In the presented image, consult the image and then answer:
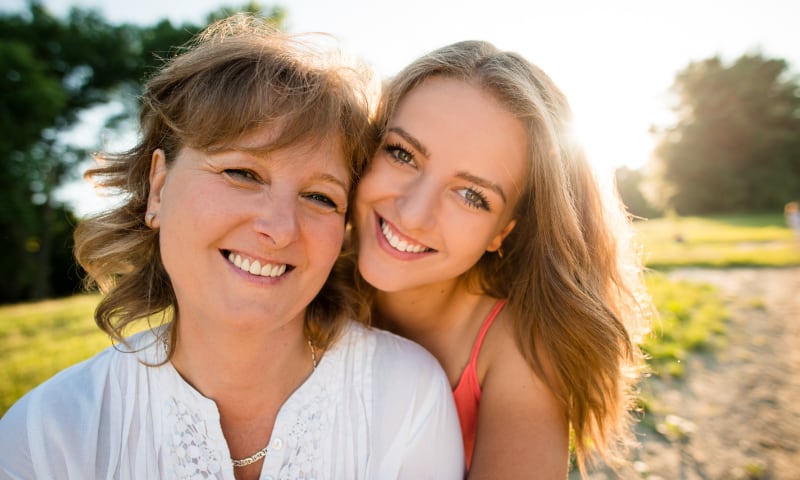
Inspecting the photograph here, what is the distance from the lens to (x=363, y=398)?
6.42 ft

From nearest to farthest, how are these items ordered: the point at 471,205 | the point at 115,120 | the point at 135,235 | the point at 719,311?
1. the point at 135,235
2. the point at 471,205
3. the point at 719,311
4. the point at 115,120

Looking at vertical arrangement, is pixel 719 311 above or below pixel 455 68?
below

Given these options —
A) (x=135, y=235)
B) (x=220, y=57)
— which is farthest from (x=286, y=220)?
(x=135, y=235)

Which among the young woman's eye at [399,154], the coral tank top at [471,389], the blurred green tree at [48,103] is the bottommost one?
the blurred green tree at [48,103]

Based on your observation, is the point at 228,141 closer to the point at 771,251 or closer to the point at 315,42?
the point at 315,42

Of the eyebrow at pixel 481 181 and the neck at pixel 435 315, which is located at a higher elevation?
the eyebrow at pixel 481 181

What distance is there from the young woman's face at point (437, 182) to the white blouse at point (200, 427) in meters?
0.62

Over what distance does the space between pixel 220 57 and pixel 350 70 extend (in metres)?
0.51

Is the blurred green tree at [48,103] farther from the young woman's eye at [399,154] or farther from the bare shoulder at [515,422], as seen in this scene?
the bare shoulder at [515,422]

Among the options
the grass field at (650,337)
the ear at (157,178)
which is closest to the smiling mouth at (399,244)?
the ear at (157,178)

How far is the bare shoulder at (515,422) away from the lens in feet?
7.17

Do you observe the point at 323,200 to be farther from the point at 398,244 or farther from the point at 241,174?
the point at 398,244

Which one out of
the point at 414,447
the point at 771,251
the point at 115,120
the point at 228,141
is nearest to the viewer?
the point at 228,141

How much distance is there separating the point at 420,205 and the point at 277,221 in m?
0.79
